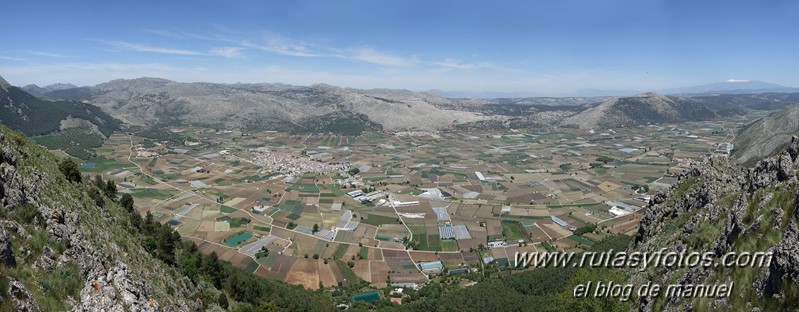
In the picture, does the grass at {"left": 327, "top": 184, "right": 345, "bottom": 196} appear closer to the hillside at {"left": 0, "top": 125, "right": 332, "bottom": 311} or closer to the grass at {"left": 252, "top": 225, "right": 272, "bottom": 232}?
the grass at {"left": 252, "top": 225, "right": 272, "bottom": 232}

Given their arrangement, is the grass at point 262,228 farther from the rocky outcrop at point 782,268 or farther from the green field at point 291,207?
the rocky outcrop at point 782,268

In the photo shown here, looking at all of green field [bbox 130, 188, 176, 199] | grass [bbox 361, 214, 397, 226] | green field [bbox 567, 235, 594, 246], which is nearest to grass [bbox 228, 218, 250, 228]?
grass [bbox 361, 214, 397, 226]

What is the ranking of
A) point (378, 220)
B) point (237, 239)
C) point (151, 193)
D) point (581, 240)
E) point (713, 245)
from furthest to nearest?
point (151, 193), point (378, 220), point (581, 240), point (237, 239), point (713, 245)

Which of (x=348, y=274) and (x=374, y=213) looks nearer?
(x=348, y=274)

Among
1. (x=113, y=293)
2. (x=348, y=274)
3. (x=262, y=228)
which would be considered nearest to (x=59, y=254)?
(x=113, y=293)

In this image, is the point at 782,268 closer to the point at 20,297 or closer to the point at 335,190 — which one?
the point at 20,297

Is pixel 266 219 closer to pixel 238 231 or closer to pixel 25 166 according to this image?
pixel 238 231

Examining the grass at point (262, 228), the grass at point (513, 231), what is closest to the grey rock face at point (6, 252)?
the grass at point (262, 228)

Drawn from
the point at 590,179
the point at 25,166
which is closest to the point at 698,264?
the point at 25,166

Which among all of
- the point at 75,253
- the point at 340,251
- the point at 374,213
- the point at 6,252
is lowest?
the point at 340,251
